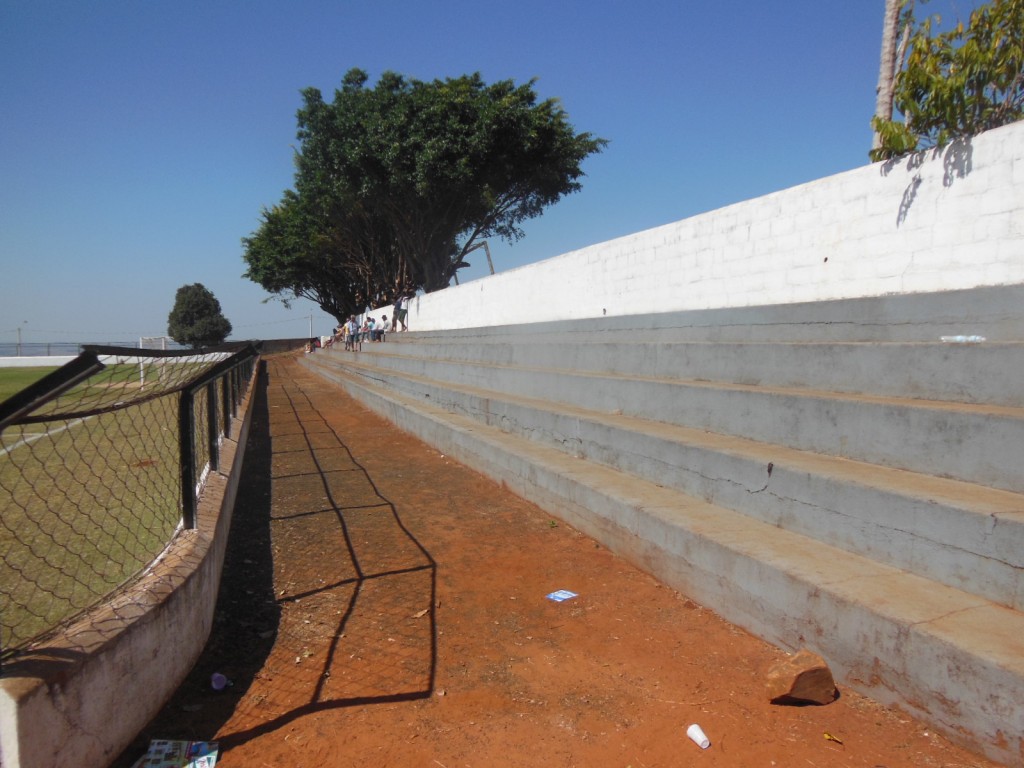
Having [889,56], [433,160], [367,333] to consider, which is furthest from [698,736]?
[367,333]

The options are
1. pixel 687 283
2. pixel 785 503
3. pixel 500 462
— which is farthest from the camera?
pixel 687 283

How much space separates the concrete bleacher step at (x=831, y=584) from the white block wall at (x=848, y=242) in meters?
2.17

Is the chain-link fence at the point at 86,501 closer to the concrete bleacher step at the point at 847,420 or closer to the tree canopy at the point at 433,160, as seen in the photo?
the concrete bleacher step at the point at 847,420

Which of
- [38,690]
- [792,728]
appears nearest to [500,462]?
[792,728]

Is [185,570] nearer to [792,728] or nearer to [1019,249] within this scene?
[792,728]

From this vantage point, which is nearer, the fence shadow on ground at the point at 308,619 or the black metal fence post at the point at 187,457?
the fence shadow on ground at the point at 308,619

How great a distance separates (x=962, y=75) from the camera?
5.88 metres

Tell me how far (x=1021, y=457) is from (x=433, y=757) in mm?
2946

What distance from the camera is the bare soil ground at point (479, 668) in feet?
8.14

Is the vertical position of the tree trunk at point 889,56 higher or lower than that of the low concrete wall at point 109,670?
higher

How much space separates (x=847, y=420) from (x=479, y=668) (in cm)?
262

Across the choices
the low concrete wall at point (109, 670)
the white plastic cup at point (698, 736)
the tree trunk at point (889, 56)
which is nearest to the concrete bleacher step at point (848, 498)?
the white plastic cup at point (698, 736)

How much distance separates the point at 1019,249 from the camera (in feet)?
14.3

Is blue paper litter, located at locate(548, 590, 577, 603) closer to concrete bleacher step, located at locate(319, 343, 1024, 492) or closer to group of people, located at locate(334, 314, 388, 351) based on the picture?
concrete bleacher step, located at locate(319, 343, 1024, 492)
